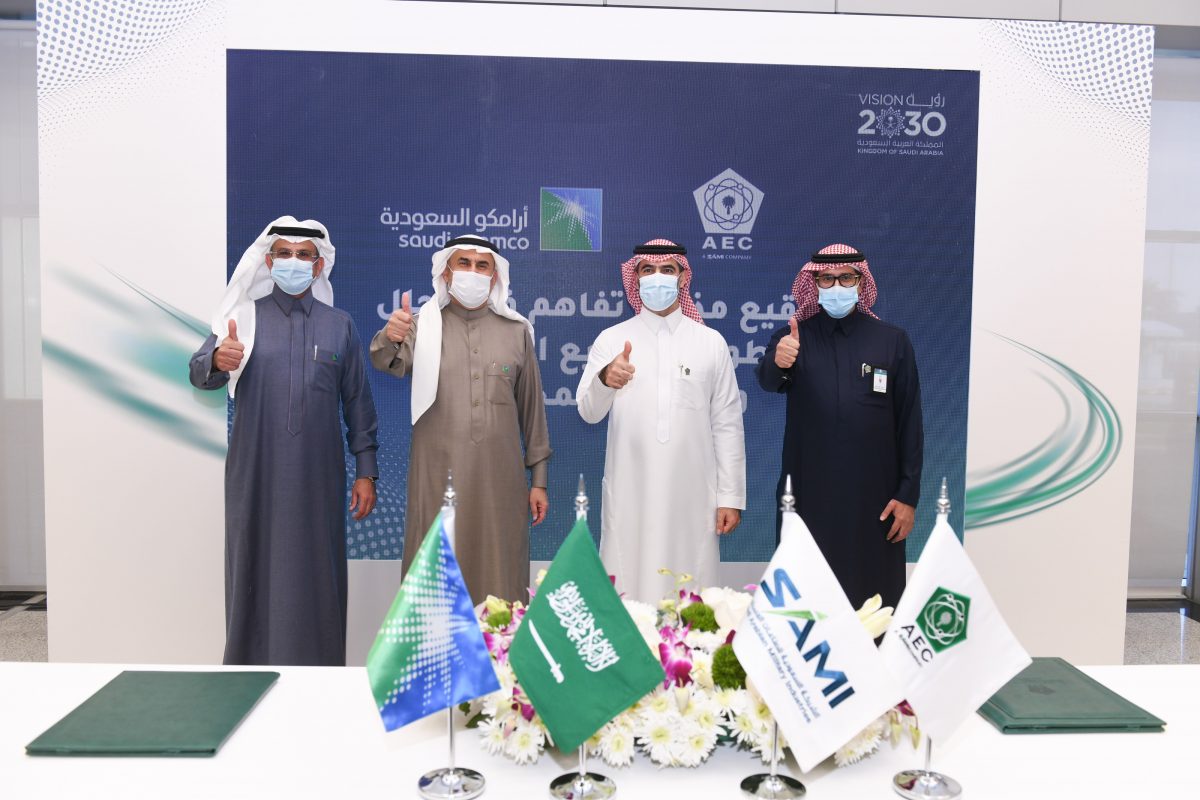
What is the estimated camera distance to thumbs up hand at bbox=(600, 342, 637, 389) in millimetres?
3387

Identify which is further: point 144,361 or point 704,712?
point 144,361

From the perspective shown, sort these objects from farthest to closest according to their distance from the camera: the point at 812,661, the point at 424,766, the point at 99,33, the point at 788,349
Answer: the point at 99,33 → the point at 788,349 → the point at 424,766 → the point at 812,661

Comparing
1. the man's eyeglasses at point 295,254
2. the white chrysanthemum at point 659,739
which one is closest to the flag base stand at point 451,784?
the white chrysanthemum at point 659,739

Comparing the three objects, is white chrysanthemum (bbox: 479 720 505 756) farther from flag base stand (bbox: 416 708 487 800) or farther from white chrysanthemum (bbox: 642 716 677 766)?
white chrysanthemum (bbox: 642 716 677 766)

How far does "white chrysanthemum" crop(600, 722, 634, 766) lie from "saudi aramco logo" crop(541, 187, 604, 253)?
2814mm

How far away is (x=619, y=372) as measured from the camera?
3402 mm

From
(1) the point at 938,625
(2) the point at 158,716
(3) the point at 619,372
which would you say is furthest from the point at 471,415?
(1) the point at 938,625

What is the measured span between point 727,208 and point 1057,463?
6.24ft

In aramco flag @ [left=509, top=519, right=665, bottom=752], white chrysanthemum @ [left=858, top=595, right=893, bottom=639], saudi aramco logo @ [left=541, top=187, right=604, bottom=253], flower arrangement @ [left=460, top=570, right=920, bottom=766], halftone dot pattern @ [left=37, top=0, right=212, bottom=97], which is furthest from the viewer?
saudi aramco logo @ [left=541, top=187, right=604, bottom=253]

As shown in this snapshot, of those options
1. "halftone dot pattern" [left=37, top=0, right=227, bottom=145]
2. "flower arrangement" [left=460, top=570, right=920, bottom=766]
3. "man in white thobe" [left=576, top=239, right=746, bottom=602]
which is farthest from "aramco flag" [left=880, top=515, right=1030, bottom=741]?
"halftone dot pattern" [left=37, top=0, right=227, bottom=145]

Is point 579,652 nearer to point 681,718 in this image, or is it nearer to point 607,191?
point 681,718

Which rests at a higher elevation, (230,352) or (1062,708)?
(230,352)

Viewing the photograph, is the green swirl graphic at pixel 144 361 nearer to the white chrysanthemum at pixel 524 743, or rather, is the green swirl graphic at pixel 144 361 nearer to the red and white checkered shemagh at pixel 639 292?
the red and white checkered shemagh at pixel 639 292

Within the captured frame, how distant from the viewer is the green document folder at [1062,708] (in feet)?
5.60
